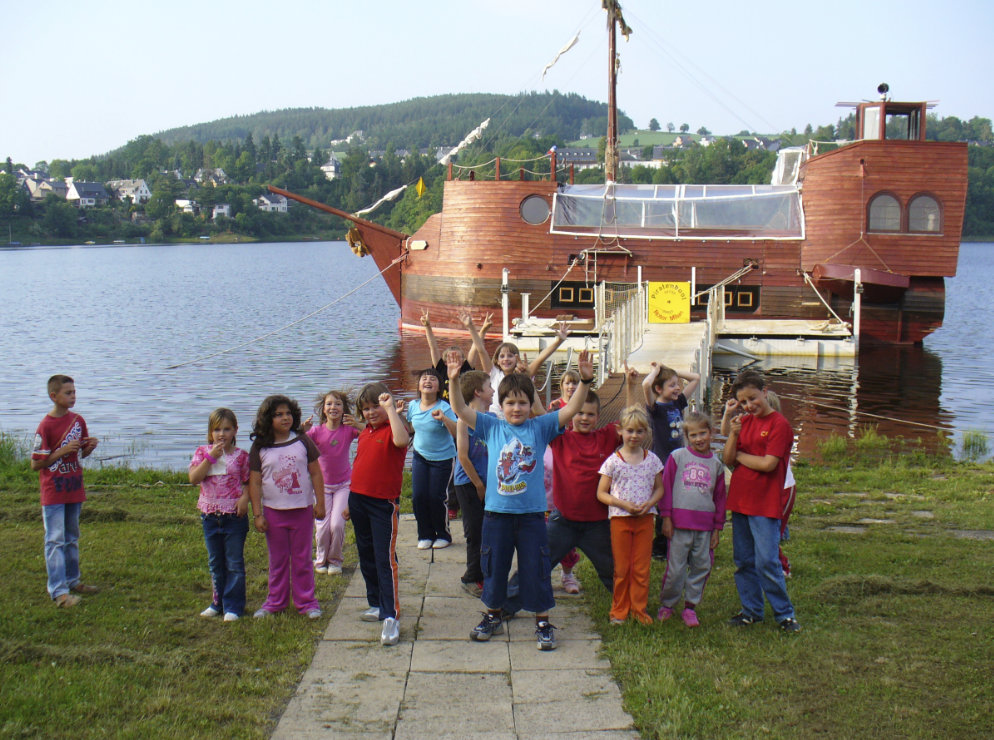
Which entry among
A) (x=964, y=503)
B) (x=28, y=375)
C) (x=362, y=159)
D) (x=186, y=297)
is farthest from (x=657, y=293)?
(x=362, y=159)

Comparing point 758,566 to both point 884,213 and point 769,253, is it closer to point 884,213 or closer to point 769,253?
point 884,213

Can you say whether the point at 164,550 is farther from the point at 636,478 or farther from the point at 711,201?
the point at 711,201

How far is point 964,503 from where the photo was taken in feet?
29.5

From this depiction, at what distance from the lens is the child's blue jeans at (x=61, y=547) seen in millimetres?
5930

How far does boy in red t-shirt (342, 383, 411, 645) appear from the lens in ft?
18.2

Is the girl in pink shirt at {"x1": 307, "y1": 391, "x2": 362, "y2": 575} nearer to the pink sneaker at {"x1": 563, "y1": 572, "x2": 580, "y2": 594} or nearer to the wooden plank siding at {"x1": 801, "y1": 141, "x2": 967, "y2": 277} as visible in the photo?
the pink sneaker at {"x1": 563, "y1": 572, "x2": 580, "y2": 594}

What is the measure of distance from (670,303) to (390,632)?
16331 mm

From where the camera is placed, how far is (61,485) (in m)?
6.05

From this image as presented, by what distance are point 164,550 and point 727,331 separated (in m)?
17.7

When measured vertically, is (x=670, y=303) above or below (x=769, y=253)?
below

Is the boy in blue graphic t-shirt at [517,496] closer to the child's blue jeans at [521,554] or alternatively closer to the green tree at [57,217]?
the child's blue jeans at [521,554]

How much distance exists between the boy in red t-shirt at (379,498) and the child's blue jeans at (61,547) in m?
1.82

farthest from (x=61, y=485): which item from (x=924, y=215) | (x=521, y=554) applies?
(x=924, y=215)

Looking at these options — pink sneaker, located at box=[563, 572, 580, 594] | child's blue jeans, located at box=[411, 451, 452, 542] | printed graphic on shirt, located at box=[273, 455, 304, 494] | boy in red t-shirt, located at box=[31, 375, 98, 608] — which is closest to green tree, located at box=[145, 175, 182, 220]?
child's blue jeans, located at box=[411, 451, 452, 542]
